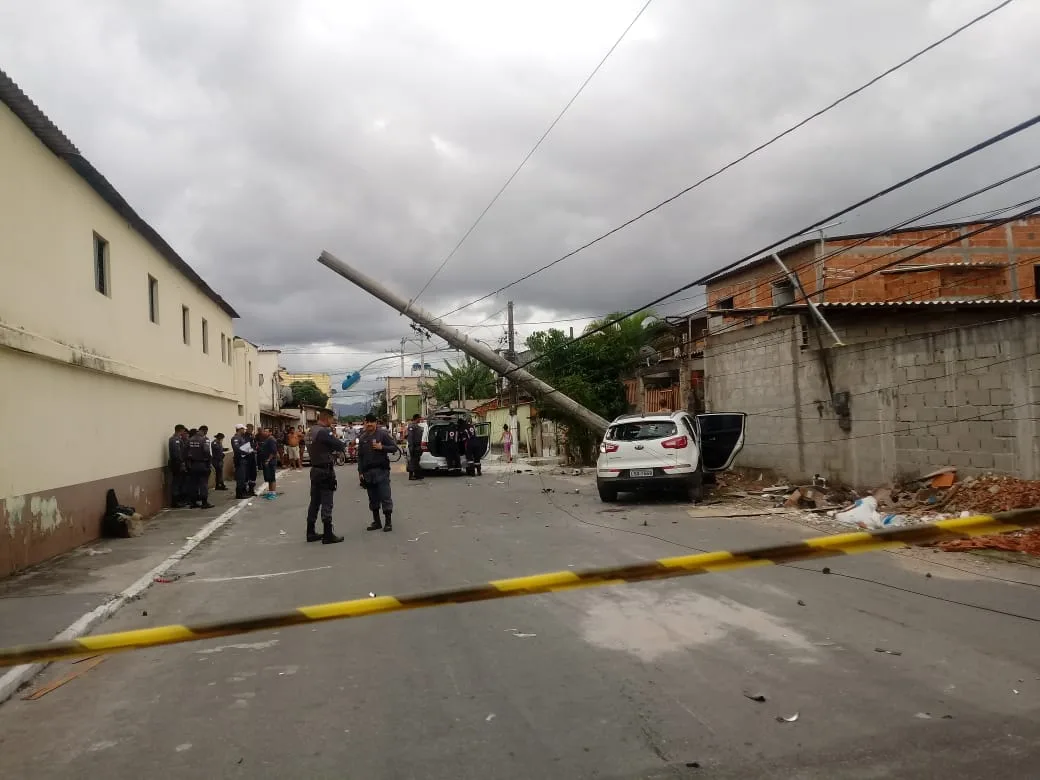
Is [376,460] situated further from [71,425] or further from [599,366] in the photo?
[599,366]

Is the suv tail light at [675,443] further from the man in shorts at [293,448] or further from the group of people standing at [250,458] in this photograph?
the man in shorts at [293,448]

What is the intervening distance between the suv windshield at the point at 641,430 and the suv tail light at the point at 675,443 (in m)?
0.11

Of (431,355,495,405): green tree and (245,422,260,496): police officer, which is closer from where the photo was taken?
(245,422,260,496): police officer

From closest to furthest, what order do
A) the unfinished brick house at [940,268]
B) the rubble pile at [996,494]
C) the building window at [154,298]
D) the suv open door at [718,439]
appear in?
the rubble pile at [996,494], the suv open door at [718,439], the building window at [154,298], the unfinished brick house at [940,268]

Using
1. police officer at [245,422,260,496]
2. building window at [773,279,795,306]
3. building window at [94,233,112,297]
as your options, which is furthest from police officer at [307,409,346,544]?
building window at [773,279,795,306]

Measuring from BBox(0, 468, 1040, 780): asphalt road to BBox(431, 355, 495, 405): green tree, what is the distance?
4226 centimetres

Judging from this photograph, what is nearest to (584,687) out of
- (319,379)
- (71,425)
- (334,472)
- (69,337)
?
(334,472)

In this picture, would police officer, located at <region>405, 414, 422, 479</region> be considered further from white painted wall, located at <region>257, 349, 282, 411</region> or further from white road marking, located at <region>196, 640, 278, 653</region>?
white painted wall, located at <region>257, 349, 282, 411</region>

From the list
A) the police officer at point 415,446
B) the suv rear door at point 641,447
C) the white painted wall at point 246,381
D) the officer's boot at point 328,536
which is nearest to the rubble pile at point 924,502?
the suv rear door at point 641,447

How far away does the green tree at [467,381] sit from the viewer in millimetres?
50919

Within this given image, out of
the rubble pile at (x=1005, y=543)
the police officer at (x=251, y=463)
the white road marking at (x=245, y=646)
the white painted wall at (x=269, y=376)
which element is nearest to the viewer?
the white road marking at (x=245, y=646)

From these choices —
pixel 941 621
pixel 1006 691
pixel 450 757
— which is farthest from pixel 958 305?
pixel 450 757

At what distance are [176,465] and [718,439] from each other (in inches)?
A: 432

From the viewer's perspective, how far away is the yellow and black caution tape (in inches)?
125
